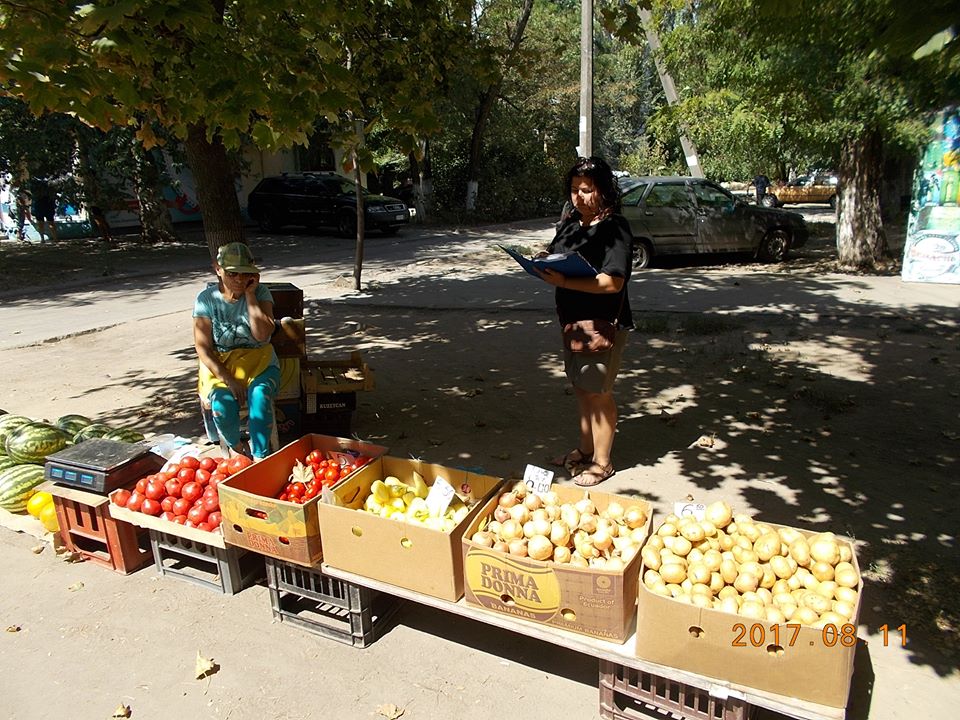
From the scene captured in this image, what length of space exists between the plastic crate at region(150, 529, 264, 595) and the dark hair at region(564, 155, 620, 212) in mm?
2766

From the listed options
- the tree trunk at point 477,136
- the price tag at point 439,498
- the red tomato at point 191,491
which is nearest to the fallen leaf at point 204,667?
the red tomato at point 191,491

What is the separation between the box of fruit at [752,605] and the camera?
246cm

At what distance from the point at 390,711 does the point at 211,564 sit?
1724 millimetres

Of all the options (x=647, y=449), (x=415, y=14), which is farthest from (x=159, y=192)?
(x=647, y=449)

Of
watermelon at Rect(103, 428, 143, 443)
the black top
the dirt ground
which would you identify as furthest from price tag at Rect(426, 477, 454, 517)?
watermelon at Rect(103, 428, 143, 443)

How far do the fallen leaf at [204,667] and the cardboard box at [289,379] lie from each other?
243 cm

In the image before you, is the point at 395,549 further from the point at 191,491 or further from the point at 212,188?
the point at 212,188

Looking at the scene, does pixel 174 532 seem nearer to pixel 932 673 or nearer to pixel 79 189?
pixel 932 673

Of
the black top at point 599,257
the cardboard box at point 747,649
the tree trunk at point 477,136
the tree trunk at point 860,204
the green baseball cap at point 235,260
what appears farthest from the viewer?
the tree trunk at point 477,136

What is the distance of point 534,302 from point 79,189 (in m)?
13.1

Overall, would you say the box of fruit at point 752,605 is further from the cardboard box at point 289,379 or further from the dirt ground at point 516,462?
the cardboard box at point 289,379

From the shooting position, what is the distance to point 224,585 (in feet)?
12.6

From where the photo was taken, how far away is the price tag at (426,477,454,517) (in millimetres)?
3430

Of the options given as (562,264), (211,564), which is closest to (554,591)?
(562,264)
